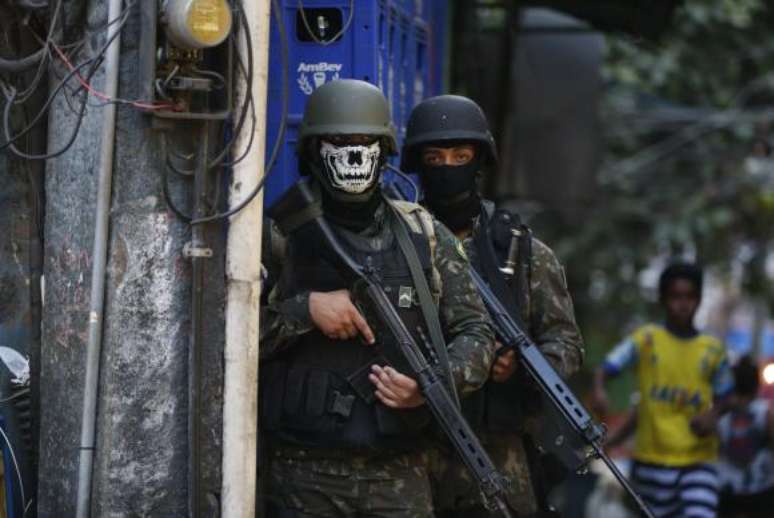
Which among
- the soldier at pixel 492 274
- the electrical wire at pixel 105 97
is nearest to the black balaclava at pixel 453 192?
the soldier at pixel 492 274

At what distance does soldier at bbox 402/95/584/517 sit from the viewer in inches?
222

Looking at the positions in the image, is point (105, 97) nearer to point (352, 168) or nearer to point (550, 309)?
point (352, 168)

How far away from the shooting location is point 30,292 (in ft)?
17.3

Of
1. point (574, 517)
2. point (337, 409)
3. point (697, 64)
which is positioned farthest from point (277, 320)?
point (697, 64)

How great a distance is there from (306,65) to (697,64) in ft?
33.7

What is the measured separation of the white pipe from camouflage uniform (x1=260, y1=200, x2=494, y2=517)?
16 cm

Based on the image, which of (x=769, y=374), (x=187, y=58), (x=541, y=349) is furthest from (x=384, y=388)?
(x=769, y=374)

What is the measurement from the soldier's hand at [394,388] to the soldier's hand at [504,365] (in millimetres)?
726

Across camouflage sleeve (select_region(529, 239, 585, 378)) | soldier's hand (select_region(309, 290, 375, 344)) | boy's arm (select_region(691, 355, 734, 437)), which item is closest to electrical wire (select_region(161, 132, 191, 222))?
soldier's hand (select_region(309, 290, 375, 344))

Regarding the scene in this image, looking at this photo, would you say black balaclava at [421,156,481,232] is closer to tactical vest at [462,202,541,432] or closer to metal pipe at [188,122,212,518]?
tactical vest at [462,202,541,432]

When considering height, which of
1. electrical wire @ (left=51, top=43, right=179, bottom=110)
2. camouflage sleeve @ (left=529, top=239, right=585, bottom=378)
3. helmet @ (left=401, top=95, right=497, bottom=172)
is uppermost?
electrical wire @ (left=51, top=43, right=179, bottom=110)

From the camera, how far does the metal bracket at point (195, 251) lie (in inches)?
189

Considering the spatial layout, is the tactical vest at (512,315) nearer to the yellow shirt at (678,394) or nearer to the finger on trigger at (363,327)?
the finger on trigger at (363,327)

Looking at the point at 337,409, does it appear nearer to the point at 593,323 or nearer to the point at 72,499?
the point at 72,499
